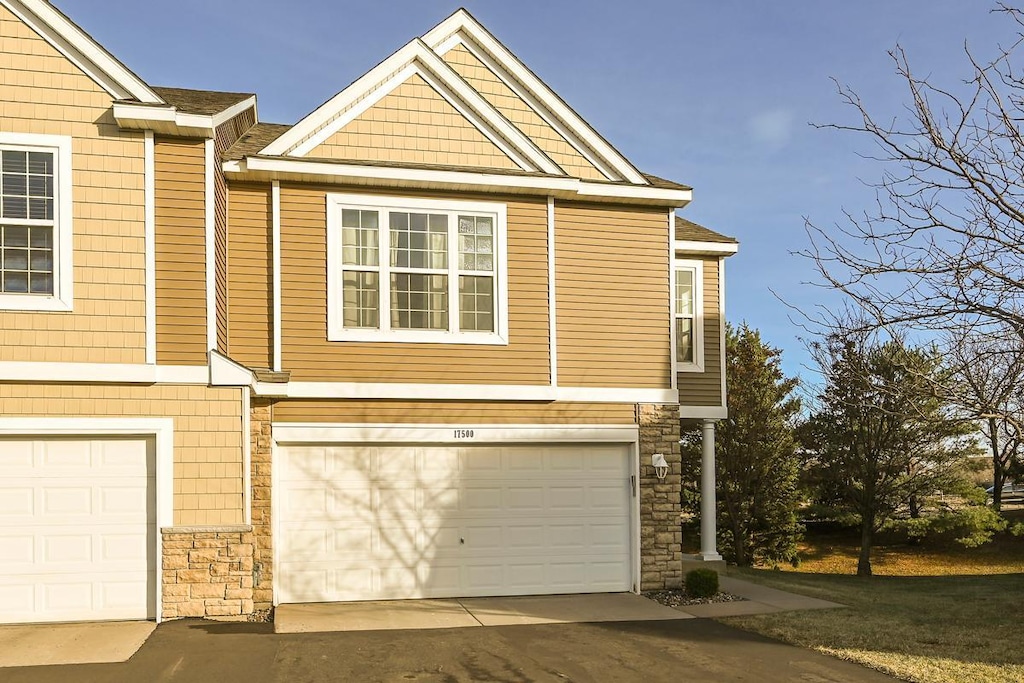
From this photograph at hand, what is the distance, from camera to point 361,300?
1267 centimetres

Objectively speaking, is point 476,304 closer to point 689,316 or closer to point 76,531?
point 689,316

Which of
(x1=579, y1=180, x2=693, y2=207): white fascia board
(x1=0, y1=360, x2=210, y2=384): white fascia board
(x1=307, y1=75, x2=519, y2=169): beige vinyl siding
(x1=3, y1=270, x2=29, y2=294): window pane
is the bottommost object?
(x1=0, y1=360, x2=210, y2=384): white fascia board

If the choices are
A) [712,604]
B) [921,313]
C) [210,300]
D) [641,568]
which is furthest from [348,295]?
[921,313]

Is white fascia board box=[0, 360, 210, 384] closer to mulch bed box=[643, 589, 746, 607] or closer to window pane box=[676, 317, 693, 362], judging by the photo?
mulch bed box=[643, 589, 746, 607]

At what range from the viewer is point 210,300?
35.9 feet

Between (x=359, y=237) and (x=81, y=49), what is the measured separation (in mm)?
4098

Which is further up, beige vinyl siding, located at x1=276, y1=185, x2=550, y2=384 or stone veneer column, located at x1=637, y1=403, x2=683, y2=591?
beige vinyl siding, located at x1=276, y1=185, x2=550, y2=384

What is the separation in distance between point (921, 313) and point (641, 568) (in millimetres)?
7636

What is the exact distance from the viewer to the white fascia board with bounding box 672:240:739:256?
15508mm

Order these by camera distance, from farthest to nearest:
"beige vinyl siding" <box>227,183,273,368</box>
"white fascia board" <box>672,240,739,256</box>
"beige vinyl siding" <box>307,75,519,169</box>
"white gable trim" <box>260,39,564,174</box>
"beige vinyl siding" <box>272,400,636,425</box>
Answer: "white fascia board" <box>672,240,739,256</box> < "beige vinyl siding" <box>307,75,519,169</box> < "white gable trim" <box>260,39,564,174</box> < "beige vinyl siding" <box>272,400,636,425</box> < "beige vinyl siding" <box>227,183,273,368</box>

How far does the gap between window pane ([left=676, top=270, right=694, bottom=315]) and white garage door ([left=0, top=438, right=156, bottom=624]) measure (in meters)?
9.01

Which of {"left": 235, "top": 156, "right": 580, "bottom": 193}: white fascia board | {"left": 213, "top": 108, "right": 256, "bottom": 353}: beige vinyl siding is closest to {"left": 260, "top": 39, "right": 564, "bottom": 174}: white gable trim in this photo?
{"left": 235, "top": 156, "right": 580, "bottom": 193}: white fascia board

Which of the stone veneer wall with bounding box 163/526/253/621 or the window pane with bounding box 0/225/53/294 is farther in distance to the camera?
the stone veneer wall with bounding box 163/526/253/621

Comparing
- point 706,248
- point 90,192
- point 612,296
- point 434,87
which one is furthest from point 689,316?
point 90,192
